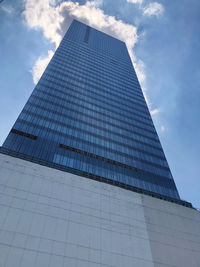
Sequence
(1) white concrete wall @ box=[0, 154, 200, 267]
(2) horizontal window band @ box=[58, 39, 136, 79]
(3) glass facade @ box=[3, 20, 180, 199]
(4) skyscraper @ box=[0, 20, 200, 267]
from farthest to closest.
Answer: (2) horizontal window band @ box=[58, 39, 136, 79]
(3) glass facade @ box=[3, 20, 180, 199]
(4) skyscraper @ box=[0, 20, 200, 267]
(1) white concrete wall @ box=[0, 154, 200, 267]

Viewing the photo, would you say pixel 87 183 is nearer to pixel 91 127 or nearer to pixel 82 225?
pixel 82 225

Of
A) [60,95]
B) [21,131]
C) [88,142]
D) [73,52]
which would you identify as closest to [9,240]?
[21,131]

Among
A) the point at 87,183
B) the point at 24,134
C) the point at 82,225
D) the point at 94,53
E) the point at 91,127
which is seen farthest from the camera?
the point at 94,53

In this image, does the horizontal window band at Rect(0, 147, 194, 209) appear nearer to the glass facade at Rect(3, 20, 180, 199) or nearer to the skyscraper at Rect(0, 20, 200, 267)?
the skyscraper at Rect(0, 20, 200, 267)

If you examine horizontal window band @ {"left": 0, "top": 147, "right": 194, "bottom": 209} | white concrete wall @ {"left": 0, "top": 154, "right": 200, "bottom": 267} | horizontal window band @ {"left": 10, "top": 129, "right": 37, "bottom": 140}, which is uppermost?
horizontal window band @ {"left": 10, "top": 129, "right": 37, "bottom": 140}

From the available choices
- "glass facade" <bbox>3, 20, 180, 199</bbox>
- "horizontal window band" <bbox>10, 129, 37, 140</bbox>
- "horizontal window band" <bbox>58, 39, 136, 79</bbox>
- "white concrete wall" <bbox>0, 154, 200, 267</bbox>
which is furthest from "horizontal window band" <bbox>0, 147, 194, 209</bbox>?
"horizontal window band" <bbox>58, 39, 136, 79</bbox>

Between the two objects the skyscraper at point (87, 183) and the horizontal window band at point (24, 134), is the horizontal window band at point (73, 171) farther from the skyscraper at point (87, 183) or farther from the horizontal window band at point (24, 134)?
the horizontal window band at point (24, 134)

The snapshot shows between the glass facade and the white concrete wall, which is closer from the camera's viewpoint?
the white concrete wall

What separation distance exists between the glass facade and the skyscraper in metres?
0.32

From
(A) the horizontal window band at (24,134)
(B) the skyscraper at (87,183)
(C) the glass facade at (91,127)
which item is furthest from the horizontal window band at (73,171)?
(A) the horizontal window band at (24,134)

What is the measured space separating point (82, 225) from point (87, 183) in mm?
6931

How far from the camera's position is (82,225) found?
2445 cm

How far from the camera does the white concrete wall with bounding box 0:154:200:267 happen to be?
2053cm

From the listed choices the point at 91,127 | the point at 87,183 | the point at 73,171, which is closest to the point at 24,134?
the point at 73,171
